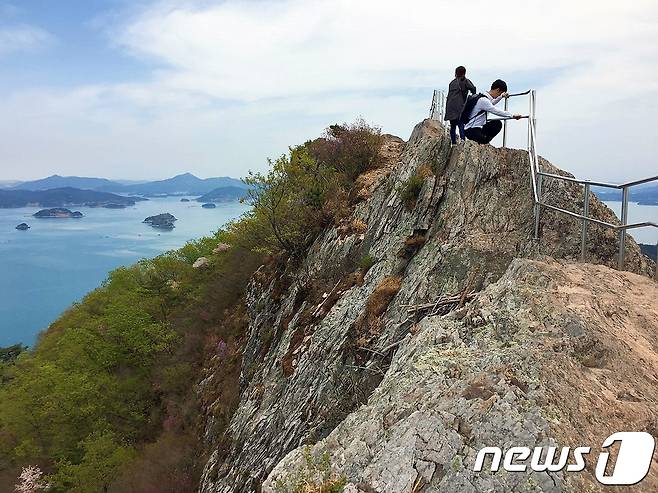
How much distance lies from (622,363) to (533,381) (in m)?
1.28

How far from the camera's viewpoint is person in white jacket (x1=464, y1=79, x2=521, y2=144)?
10727mm

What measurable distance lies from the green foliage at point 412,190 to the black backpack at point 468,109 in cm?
199

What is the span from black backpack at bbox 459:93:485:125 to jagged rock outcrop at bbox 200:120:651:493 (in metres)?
0.71

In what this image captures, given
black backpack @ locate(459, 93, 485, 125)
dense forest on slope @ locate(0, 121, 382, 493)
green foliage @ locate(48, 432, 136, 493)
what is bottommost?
green foliage @ locate(48, 432, 136, 493)

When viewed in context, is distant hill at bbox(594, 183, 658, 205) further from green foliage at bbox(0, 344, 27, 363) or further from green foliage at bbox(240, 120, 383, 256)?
green foliage at bbox(0, 344, 27, 363)

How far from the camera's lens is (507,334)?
5.64 m

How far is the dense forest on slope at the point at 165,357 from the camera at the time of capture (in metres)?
19.8

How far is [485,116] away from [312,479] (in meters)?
9.70

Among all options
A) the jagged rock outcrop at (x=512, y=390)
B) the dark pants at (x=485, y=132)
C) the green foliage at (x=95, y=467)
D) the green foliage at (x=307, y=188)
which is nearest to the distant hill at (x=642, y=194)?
the jagged rock outcrop at (x=512, y=390)

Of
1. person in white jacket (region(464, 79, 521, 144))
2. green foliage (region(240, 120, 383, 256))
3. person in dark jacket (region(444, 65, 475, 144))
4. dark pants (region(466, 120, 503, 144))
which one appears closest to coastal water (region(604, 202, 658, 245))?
person in white jacket (region(464, 79, 521, 144))

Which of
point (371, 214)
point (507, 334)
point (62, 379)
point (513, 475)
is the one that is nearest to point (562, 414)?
point (513, 475)

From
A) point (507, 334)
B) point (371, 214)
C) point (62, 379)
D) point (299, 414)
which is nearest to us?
point (507, 334)

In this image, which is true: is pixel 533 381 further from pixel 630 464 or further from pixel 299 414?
pixel 299 414

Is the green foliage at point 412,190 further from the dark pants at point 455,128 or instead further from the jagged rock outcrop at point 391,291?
the dark pants at point 455,128
